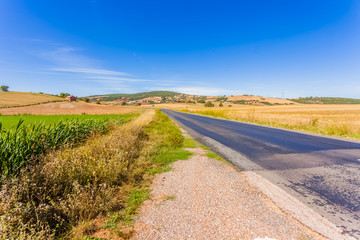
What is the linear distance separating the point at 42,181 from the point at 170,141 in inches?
245

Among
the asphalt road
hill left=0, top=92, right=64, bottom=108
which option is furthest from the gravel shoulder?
hill left=0, top=92, right=64, bottom=108

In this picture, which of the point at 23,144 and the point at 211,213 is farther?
the point at 23,144

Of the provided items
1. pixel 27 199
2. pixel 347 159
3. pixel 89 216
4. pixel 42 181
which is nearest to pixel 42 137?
pixel 42 181

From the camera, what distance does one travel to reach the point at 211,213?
2959 mm

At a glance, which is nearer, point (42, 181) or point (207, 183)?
point (42, 181)

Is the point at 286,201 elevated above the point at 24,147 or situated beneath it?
situated beneath

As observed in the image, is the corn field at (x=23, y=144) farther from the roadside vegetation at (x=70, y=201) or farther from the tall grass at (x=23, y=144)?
the roadside vegetation at (x=70, y=201)

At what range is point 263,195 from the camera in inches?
145

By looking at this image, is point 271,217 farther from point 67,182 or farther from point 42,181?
point 42,181

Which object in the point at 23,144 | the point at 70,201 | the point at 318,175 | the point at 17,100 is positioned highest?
the point at 17,100

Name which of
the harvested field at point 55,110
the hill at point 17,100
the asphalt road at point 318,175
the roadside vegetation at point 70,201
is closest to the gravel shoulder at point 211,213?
the roadside vegetation at point 70,201

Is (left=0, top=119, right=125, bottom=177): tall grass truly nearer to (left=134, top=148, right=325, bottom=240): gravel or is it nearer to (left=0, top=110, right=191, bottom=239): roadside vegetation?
(left=0, top=110, right=191, bottom=239): roadside vegetation

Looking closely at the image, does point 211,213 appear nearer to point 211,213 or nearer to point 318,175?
point 211,213

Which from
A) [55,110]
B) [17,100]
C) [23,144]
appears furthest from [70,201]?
[17,100]
